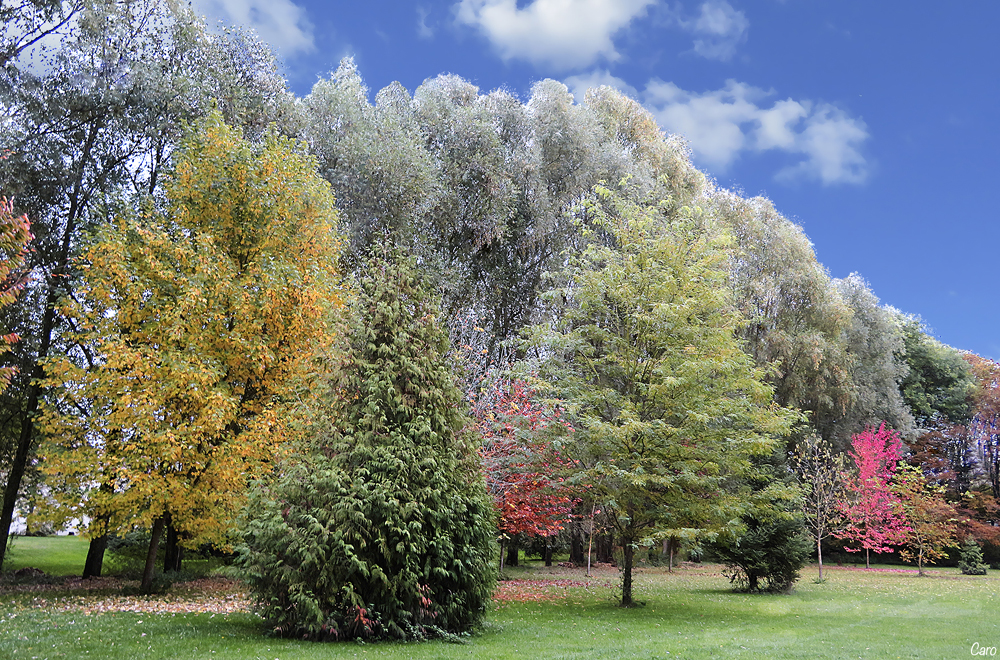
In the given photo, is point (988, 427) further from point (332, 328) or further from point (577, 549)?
point (332, 328)

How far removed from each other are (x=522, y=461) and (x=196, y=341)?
7314mm

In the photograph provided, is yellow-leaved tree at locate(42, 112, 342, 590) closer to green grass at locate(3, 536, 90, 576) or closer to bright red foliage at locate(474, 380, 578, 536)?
bright red foliage at locate(474, 380, 578, 536)

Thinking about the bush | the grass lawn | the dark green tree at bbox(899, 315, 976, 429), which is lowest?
the grass lawn

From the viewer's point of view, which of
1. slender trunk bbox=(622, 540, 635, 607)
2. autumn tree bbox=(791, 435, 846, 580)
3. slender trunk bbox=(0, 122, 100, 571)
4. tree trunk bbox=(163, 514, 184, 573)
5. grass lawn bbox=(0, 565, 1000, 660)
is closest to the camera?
grass lawn bbox=(0, 565, 1000, 660)

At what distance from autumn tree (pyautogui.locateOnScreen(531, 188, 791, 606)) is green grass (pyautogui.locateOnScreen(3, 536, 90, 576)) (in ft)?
55.7

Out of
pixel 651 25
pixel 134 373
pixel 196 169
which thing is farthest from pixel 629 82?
pixel 134 373

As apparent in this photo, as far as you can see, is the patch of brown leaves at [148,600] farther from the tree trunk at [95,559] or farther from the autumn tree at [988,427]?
the autumn tree at [988,427]

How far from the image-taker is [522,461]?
14734 millimetres

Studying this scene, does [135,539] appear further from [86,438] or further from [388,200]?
[388,200]

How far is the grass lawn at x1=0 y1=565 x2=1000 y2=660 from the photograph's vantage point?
8.04 metres

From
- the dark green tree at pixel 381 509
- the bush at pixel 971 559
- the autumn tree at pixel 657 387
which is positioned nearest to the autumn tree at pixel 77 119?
the dark green tree at pixel 381 509

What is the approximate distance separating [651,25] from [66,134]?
65.0 feet

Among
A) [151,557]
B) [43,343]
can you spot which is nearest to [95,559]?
[151,557]

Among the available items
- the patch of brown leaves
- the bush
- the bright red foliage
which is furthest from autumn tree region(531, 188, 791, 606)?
the bush
